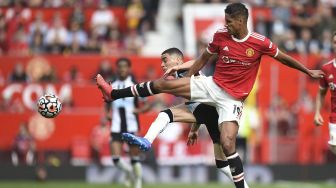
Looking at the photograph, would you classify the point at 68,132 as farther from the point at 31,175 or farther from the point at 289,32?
the point at 289,32

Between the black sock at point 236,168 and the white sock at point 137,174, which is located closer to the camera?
the black sock at point 236,168

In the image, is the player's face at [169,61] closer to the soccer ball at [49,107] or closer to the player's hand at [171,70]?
the player's hand at [171,70]

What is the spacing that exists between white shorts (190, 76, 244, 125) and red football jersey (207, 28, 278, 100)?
0.09 meters

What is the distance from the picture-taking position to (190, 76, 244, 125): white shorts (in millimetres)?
13344

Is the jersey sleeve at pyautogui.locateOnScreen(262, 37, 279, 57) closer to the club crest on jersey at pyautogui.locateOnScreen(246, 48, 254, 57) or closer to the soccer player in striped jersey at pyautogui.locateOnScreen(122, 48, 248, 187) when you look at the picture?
the club crest on jersey at pyautogui.locateOnScreen(246, 48, 254, 57)

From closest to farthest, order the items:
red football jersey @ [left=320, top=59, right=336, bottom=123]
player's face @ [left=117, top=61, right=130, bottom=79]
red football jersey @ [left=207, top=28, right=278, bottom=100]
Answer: red football jersey @ [left=207, top=28, right=278, bottom=100]
red football jersey @ [left=320, top=59, right=336, bottom=123]
player's face @ [left=117, top=61, right=130, bottom=79]

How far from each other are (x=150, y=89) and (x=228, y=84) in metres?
1.15

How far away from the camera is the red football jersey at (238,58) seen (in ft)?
43.5

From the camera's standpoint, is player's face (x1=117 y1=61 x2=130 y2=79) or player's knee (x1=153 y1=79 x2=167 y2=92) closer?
player's knee (x1=153 y1=79 x2=167 y2=92)

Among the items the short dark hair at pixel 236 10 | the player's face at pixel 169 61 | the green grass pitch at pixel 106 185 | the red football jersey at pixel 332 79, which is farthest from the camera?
the green grass pitch at pixel 106 185

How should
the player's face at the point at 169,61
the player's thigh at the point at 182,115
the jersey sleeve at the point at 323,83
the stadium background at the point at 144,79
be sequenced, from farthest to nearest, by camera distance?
1. the stadium background at the point at 144,79
2. the jersey sleeve at the point at 323,83
3. the player's face at the point at 169,61
4. the player's thigh at the point at 182,115

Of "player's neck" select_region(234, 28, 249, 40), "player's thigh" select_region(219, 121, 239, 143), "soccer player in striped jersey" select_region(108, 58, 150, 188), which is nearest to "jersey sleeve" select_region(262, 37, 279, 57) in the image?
"player's neck" select_region(234, 28, 249, 40)

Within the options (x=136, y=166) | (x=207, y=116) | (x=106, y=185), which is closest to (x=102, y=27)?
(x=106, y=185)

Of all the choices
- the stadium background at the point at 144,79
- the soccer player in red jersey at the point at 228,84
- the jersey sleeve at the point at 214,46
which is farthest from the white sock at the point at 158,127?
the stadium background at the point at 144,79
